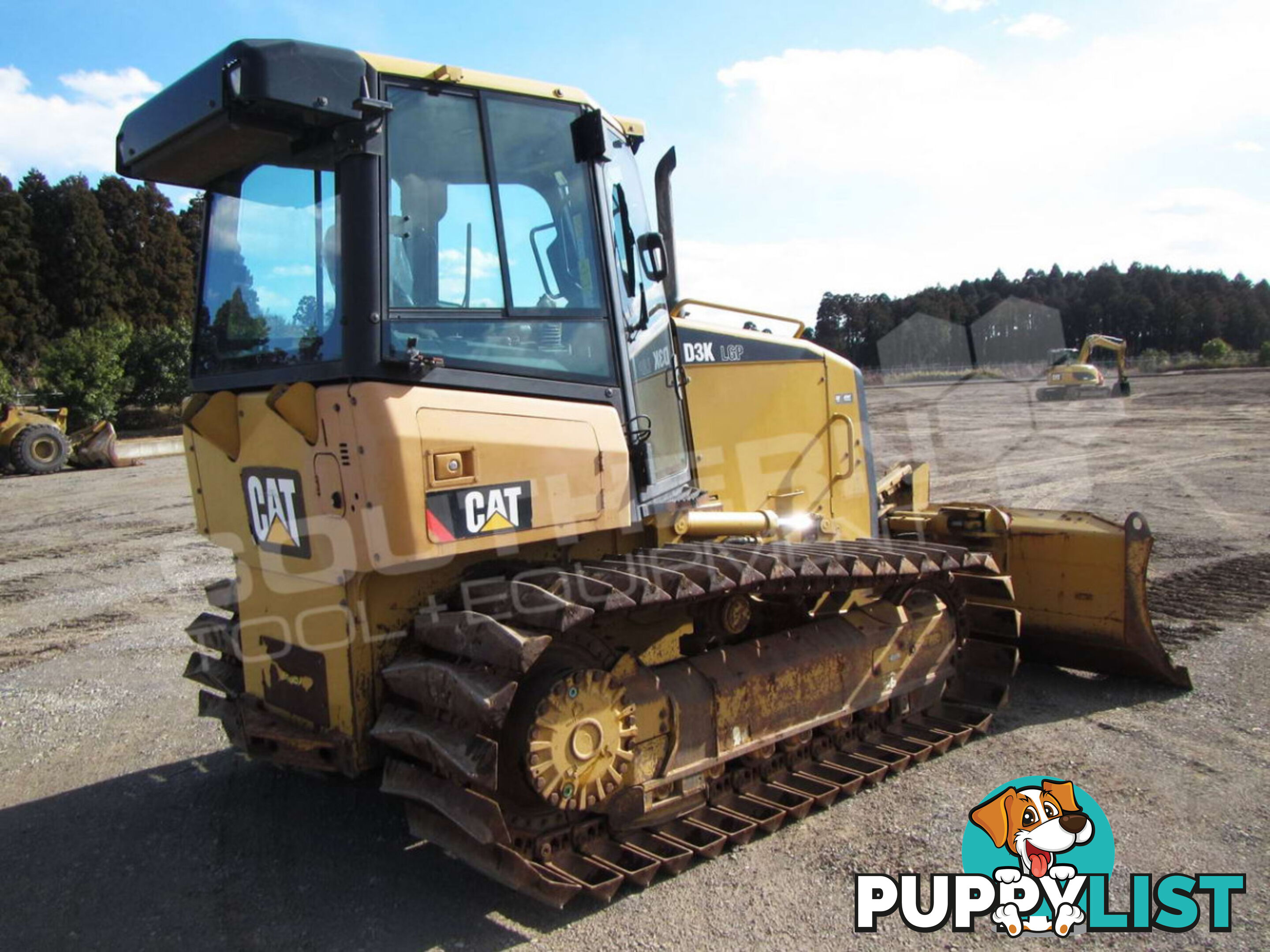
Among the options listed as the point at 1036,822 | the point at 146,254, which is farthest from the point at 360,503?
the point at 146,254

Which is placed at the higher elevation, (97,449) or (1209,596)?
(97,449)

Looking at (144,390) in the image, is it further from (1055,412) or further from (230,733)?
(230,733)

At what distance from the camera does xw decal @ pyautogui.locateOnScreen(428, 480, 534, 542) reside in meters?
3.27

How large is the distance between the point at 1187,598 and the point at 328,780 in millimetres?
6902

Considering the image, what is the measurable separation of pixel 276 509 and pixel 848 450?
11.7ft

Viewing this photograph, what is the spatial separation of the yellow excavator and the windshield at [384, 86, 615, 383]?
3220 cm

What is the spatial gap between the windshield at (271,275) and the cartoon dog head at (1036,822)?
135 inches

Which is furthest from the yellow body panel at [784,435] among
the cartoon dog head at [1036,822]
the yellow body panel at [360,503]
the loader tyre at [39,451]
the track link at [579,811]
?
the loader tyre at [39,451]

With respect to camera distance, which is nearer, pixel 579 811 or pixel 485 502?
pixel 485 502

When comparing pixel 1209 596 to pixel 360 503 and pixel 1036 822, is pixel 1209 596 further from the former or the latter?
pixel 360 503

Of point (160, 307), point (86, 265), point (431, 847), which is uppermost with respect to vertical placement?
point (86, 265)

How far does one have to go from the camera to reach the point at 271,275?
379 cm

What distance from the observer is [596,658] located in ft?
12.4

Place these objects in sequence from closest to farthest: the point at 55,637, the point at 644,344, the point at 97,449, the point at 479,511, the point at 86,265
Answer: the point at 479,511, the point at 644,344, the point at 55,637, the point at 97,449, the point at 86,265
